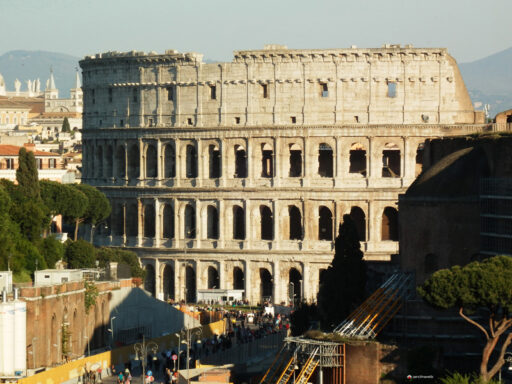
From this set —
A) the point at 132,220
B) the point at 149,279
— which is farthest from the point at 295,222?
the point at 132,220

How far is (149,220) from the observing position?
12556 cm

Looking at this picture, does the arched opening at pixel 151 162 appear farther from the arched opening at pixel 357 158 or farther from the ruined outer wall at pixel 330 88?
the arched opening at pixel 357 158

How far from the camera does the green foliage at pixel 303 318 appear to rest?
85.6m

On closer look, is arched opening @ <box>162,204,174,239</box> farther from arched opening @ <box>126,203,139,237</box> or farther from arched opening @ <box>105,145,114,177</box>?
arched opening @ <box>105,145,114,177</box>

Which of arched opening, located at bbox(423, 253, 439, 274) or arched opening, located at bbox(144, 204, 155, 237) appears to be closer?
arched opening, located at bbox(423, 253, 439, 274)

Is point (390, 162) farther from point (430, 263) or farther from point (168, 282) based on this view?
point (430, 263)

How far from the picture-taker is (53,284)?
81500 mm

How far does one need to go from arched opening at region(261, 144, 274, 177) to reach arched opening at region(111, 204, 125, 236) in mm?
11235

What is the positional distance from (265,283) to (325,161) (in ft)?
33.6

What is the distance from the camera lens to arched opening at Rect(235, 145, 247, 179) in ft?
405

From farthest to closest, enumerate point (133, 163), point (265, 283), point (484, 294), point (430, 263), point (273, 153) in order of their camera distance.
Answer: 1. point (133, 163)
2. point (265, 283)
3. point (273, 153)
4. point (430, 263)
5. point (484, 294)

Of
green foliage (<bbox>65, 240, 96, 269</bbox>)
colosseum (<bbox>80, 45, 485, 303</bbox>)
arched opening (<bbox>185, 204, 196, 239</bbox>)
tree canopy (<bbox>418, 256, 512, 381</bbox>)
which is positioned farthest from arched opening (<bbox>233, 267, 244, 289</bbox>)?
tree canopy (<bbox>418, 256, 512, 381</bbox>)

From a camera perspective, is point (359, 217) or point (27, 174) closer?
point (27, 174)

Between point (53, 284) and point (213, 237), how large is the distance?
136 feet
